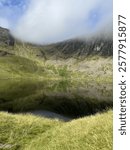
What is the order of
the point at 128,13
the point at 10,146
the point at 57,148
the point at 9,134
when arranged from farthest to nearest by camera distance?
1. the point at 9,134
2. the point at 10,146
3. the point at 57,148
4. the point at 128,13

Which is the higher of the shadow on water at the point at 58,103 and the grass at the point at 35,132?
the grass at the point at 35,132

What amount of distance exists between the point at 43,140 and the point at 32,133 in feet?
11.0

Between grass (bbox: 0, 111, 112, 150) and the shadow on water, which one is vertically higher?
grass (bbox: 0, 111, 112, 150)

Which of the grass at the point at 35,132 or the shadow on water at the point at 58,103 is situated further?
the shadow on water at the point at 58,103

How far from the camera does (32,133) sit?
19.8 m

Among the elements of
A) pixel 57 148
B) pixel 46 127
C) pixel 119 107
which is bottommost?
pixel 46 127

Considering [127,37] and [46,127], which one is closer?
[127,37]

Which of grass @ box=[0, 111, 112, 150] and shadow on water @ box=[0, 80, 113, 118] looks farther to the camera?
shadow on water @ box=[0, 80, 113, 118]

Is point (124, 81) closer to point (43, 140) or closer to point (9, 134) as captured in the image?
point (43, 140)

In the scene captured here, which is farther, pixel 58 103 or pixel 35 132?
pixel 58 103

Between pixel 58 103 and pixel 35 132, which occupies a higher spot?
pixel 35 132

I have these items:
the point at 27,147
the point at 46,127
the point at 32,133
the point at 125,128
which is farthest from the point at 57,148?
the point at 46,127

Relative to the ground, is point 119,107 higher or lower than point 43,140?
higher

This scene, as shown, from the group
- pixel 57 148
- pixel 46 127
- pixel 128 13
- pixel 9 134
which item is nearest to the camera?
pixel 128 13
